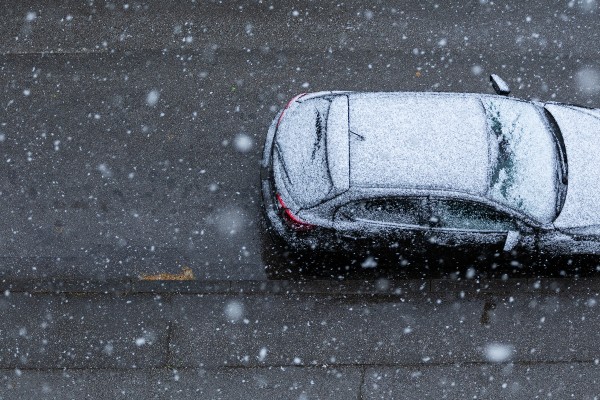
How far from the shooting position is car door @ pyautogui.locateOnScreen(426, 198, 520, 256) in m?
5.67

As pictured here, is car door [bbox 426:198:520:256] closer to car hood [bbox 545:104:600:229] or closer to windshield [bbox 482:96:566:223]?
windshield [bbox 482:96:566:223]

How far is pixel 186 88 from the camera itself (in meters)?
7.47

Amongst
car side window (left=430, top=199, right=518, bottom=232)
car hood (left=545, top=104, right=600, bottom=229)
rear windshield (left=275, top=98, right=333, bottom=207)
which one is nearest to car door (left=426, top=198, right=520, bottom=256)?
car side window (left=430, top=199, right=518, bottom=232)

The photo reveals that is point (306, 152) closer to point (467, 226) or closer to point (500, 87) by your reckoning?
point (467, 226)

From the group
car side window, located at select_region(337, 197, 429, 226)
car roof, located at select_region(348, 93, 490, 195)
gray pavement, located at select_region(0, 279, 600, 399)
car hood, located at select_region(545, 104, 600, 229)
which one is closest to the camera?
car roof, located at select_region(348, 93, 490, 195)

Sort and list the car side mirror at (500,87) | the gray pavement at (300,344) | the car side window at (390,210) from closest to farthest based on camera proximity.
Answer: the car side window at (390,210), the gray pavement at (300,344), the car side mirror at (500,87)

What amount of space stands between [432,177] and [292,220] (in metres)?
1.40

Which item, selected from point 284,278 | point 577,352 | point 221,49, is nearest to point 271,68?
point 221,49

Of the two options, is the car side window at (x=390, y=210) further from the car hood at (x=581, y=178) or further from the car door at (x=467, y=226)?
the car hood at (x=581, y=178)

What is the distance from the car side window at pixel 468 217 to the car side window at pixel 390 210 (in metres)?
0.12

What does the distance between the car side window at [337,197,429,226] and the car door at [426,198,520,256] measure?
0.12 meters

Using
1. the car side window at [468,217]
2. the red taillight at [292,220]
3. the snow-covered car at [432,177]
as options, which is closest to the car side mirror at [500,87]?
the snow-covered car at [432,177]

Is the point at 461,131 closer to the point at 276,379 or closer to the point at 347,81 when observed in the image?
the point at 347,81

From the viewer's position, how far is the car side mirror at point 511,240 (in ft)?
19.2
